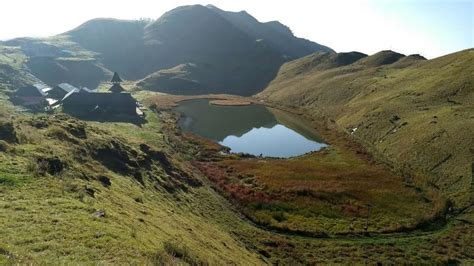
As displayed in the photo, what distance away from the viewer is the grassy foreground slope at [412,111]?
224ft

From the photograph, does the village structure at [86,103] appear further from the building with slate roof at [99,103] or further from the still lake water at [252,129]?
the still lake water at [252,129]

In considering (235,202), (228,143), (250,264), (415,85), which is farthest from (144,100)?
(250,264)

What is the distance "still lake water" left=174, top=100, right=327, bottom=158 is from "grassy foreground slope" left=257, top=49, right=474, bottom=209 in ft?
38.2

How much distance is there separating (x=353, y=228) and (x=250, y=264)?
20.8 metres

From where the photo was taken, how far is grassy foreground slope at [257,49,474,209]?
224ft

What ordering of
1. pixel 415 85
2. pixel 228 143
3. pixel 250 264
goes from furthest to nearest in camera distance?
pixel 415 85, pixel 228 143, pixel 250 264

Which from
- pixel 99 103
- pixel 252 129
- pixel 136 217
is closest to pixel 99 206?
pixel 136 217

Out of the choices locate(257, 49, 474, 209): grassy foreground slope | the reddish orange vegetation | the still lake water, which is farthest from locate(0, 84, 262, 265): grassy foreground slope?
the still lake water

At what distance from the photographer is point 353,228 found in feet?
163

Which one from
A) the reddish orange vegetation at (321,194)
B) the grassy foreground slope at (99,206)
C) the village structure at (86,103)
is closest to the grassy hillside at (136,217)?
the grassy foreground slope at (99,206)

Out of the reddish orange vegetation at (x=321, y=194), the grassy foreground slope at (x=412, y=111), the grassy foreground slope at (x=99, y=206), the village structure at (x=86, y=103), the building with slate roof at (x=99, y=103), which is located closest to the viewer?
the grassy foreground slope at (x=99, y=206)

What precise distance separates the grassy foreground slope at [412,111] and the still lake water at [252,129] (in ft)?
38.2

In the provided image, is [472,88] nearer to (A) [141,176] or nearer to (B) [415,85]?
(B) [415,85]

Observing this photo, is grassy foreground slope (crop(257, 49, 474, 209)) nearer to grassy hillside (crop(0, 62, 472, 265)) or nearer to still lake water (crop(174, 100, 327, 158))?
grassy hillside (crop(0, 62, 472, 265))
